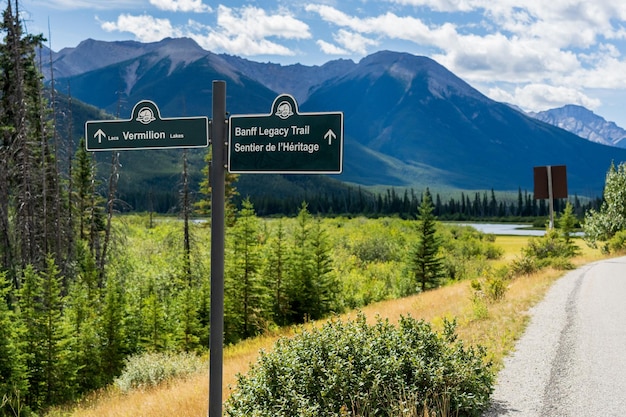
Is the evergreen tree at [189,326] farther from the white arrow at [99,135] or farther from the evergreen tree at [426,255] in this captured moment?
the white arrow at [99,135]

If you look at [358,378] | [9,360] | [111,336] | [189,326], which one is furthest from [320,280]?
[358,378]

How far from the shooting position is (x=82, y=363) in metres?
24.7

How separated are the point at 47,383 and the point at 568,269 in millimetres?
20799

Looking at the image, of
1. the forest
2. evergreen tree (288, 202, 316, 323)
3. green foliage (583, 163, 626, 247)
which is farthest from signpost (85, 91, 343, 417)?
green foliage (583, 163, 626, 247)

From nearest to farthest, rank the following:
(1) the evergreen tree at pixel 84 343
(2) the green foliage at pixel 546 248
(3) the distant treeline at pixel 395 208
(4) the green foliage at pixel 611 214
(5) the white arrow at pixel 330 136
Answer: (5) the white arrow at pixel 330 136, (2) the green foliage at pixel 546 248, (1) the evergreen tree at pixel 84 343, (4) the green foliage at pixel 611 214, (3) the distant treeline at pixel 395 208

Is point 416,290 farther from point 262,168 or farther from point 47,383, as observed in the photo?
point 262,168

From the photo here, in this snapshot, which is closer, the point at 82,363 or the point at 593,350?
the point at 593,350

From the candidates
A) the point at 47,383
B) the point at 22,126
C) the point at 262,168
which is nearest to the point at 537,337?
the point at 262,168

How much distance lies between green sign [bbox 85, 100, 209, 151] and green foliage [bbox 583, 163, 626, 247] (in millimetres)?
46110

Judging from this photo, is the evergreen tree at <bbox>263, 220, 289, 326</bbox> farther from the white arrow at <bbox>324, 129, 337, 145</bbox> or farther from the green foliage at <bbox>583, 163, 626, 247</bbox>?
the green foliage at <bbox>583, 163, 626, 247</bbox>

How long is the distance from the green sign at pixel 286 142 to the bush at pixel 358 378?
7.05ft

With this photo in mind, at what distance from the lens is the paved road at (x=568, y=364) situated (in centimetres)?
635

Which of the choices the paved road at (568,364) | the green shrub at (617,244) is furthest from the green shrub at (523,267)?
the green shrub at (617,244)

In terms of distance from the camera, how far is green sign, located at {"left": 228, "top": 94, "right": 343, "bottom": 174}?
4.32m
